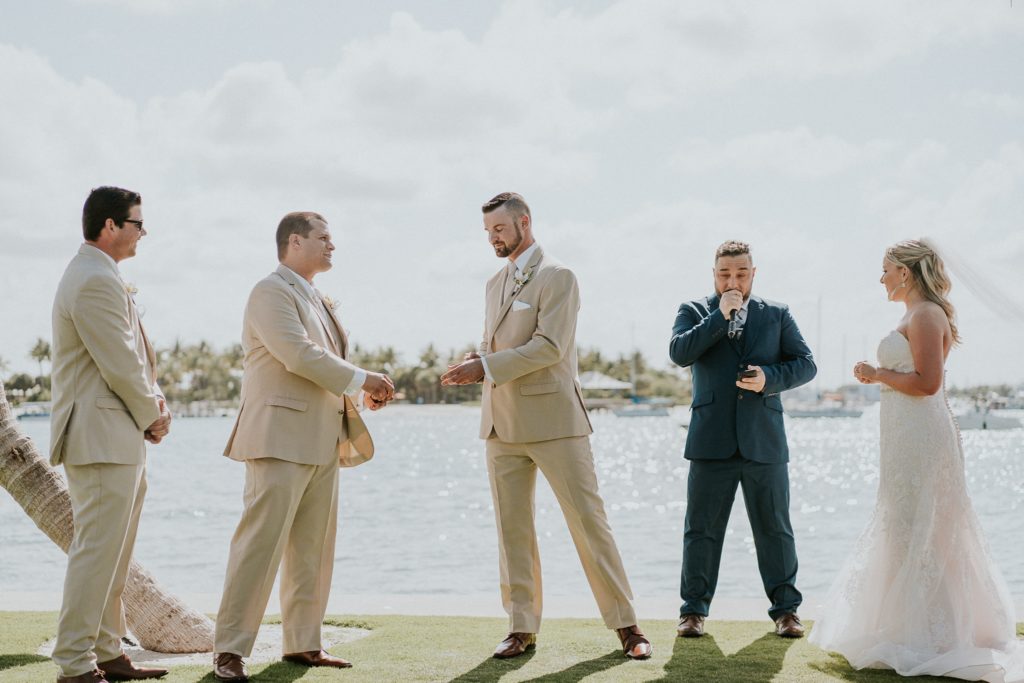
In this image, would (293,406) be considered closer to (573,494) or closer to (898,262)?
(573,494)

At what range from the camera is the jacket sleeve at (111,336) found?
4.47 metres

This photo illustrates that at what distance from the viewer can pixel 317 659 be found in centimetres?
523

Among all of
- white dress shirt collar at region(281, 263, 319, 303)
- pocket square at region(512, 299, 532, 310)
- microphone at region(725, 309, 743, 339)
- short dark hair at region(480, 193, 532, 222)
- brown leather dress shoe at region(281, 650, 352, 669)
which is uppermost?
short dark hair at region(480, 193, 532, 222)

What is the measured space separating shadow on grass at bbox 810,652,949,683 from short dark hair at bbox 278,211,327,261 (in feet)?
10.8

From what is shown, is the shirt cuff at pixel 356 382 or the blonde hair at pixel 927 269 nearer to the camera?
the shirt cuff at pixel 356 382

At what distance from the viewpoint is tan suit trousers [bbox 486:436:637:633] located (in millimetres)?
5434

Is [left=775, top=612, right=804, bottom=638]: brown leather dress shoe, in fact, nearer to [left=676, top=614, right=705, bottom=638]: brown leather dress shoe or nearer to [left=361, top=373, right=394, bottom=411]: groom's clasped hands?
[left=676, top=614, right=705, bottom=638]: brown leather dress shoe

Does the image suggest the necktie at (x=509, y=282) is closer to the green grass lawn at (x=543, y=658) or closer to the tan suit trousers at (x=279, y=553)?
the tan suit trousers at (x=279, y=553)

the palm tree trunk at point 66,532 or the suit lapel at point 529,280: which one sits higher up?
the suit lapel at point 529,280

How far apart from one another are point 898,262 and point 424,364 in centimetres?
11593

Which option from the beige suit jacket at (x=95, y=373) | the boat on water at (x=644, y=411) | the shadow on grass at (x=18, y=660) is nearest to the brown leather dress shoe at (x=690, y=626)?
the beige suit jacket at (x=95, y=373)

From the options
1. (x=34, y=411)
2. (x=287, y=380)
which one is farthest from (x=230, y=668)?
(x=34, y=411)

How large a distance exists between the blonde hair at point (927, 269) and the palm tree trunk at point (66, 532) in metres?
4.28

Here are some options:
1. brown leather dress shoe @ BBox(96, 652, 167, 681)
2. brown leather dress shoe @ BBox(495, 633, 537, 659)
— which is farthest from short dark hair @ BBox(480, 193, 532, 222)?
brown leather dress shoe @ BBox(96, 652, 167, 681)
